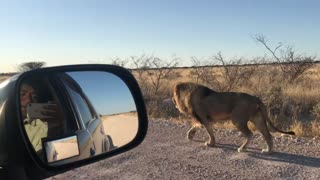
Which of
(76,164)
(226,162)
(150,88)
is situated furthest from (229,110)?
(150,88)

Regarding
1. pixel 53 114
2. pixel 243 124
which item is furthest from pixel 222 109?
pixel 53 114

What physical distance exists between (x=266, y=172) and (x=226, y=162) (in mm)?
842

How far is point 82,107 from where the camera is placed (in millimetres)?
2984

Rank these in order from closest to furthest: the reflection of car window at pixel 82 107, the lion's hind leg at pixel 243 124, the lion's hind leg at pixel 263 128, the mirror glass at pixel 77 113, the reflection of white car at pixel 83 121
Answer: the mirror glass at pixel 77 113, the reflection of white car at pixel 83 121, the reflection of car window at pixel 82 107, the lion's hind leg at pixel 263 128, the lion's hind leg at pixel 243 124

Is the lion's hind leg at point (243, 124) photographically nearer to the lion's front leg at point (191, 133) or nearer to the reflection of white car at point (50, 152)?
the lion's front leg at point (191, 133)

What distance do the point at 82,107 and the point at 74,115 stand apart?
0.18 m

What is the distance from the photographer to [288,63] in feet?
87.4

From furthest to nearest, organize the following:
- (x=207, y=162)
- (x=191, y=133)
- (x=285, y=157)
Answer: (x=191, y=133) < (x=285, y=157) < (x=207, y=162)

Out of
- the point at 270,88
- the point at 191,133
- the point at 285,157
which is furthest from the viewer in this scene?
the point at 270,88

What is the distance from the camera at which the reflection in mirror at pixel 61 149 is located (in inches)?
91.8

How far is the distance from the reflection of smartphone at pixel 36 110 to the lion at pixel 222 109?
273 inches

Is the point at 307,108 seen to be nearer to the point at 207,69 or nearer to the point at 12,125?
the point at 207,69

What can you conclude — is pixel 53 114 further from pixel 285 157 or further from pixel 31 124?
pixel 285 157

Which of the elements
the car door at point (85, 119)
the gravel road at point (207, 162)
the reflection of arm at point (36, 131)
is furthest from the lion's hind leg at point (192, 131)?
the reflection of arm at point (36, 131)
